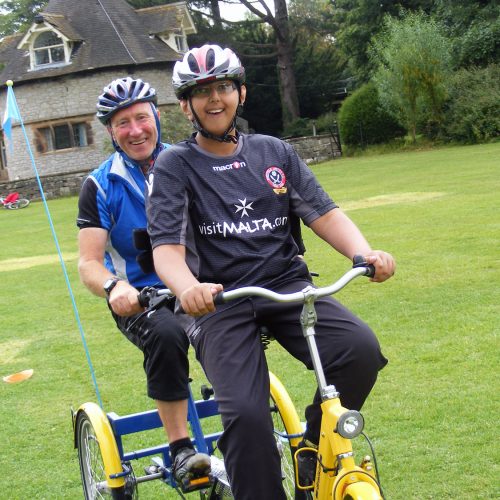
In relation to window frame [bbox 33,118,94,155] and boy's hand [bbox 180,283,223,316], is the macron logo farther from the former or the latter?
window frame [bbox 33,118,94,155]

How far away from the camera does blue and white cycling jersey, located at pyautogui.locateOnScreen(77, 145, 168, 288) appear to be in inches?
191

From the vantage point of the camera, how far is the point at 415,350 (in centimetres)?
816

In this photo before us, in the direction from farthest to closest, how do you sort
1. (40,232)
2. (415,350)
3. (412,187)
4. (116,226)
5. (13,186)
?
(13,186) → (40,232) → (412,187) → (415,350) → (116,226)

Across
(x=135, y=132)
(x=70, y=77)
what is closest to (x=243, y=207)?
(x=135, y=132)

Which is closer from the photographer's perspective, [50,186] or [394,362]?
[394,362]

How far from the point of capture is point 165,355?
4488 mm

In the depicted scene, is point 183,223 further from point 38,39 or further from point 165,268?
point 38,39

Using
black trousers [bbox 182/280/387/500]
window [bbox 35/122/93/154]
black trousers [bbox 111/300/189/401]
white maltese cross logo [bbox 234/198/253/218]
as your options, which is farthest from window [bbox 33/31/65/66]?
black trousers [bbox 182/280/387/500]

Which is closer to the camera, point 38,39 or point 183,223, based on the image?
point 183,223

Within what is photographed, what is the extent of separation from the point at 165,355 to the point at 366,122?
1680 inches

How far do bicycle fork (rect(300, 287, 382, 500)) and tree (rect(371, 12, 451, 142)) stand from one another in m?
39.5

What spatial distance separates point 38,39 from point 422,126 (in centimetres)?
2032

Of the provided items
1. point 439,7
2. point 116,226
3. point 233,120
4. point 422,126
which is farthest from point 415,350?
point 439,7

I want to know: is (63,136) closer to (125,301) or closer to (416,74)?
(416,74)
